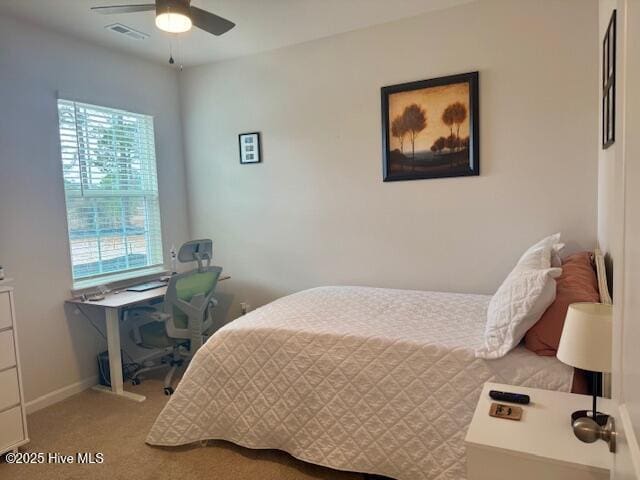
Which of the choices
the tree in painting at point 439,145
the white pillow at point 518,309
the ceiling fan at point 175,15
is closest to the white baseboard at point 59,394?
the ceiling fan at point 175,15

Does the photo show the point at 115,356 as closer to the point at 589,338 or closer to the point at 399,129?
the point at 399,129

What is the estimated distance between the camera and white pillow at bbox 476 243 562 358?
1.82m

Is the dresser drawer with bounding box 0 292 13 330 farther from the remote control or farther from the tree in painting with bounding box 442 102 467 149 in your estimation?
the tree in painting with bounding box 442 102 467 149

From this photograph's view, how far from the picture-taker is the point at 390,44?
3.29m

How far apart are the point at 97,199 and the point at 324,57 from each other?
83.3 inches

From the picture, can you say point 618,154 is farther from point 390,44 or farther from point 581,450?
point 390,44

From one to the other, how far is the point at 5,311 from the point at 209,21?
6.32ft

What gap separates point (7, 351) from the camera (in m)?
2.38

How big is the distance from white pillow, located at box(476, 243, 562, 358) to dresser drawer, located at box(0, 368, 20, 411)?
241 centimetres

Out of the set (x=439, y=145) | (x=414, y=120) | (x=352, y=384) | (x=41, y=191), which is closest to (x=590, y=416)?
(x=352, y=384)

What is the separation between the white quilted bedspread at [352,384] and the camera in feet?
6.38

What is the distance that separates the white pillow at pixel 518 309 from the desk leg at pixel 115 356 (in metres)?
2.44

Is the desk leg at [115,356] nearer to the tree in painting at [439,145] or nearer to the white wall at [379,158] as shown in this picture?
the white wall at [379,158]

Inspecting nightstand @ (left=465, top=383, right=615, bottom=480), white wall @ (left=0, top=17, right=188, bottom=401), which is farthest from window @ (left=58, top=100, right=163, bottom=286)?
nightstand @ (left=465, top=383, right=615, bottom=480)
